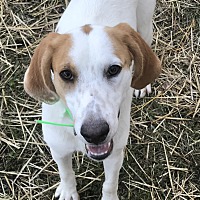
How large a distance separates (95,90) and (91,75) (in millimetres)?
85

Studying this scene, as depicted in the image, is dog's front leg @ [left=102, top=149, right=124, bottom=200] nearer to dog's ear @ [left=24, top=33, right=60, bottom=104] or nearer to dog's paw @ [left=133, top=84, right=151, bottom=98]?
dog's ear @ [left=24, top=33, right=60, bottom=104]

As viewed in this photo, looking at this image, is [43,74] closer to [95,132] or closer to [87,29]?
[87,29]

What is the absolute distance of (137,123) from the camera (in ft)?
15.9

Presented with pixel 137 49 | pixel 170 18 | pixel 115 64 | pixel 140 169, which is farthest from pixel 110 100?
pixel 170 18

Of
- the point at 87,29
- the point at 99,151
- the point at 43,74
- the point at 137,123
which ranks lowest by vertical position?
the point at 137,123

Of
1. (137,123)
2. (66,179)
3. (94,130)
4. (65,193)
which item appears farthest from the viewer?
(137,123)

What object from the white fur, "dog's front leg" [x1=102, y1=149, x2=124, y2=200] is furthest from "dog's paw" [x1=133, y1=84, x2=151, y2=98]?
"dog's front leg" [x1=102, y1=149, x2=124, y2=200]

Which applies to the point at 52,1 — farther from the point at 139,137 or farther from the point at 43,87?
the point at 43,87

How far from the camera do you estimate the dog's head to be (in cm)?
294

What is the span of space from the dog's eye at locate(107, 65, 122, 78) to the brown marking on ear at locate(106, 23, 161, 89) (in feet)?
0.55

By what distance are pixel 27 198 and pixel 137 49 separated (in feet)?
6.03

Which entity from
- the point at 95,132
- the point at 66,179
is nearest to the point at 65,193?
the point at 66,179

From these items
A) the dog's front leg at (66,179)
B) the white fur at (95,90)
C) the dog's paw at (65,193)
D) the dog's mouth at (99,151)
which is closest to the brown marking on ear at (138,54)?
the white fur at (95,90)

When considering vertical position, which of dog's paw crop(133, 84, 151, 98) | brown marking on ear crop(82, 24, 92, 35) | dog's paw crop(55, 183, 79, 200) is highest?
brown marking on ear crop(82, 24, 92, 35)
